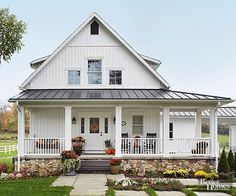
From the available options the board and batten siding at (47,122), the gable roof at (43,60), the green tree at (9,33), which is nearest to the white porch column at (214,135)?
the gable roof at (43,60)

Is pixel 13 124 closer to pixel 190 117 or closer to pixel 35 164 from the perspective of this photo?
pixel 190 117

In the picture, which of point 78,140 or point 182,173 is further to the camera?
point 78,140

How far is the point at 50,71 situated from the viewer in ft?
75.3

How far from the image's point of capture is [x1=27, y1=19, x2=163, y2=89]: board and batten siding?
22938 millimetres

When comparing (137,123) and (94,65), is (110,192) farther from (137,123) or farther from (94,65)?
(94,65)

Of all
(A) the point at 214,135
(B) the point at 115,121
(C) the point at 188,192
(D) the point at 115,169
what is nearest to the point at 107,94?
(B) the point at 115,121

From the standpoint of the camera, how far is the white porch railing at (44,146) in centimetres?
2109

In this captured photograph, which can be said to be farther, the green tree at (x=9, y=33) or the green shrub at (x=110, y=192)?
the green tree at (x=9, y=33)

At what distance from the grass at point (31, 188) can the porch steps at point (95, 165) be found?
319 cm

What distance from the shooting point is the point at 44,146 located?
847 inches

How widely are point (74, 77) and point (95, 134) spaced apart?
11.2 ft

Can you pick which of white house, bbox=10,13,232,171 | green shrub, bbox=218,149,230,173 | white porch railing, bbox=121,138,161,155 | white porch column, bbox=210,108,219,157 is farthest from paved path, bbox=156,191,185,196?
white house, bbox=10,13,232,171

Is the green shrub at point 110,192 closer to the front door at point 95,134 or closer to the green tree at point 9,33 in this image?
the green tree at point 9,33

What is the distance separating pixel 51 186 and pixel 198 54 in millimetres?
20424
